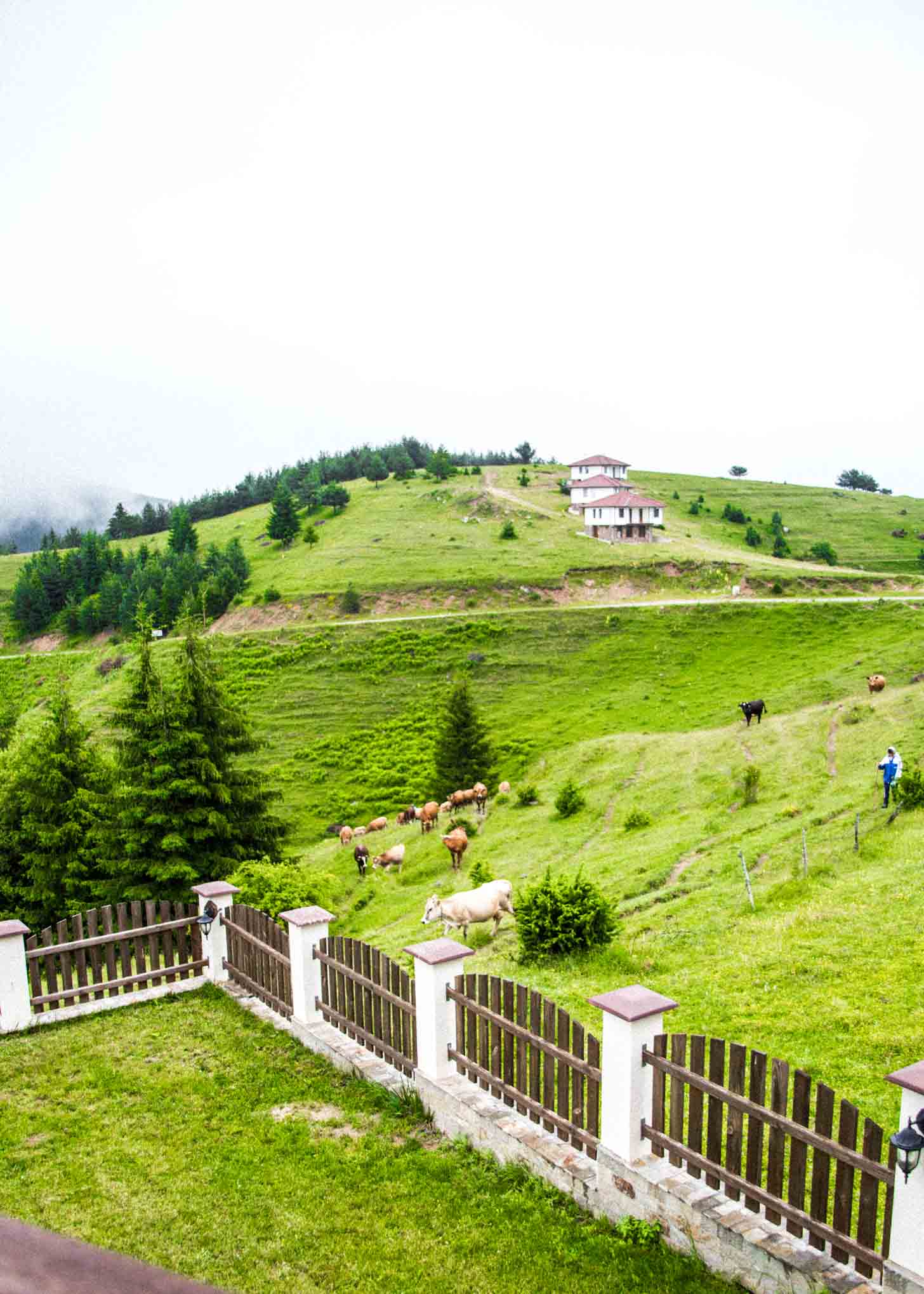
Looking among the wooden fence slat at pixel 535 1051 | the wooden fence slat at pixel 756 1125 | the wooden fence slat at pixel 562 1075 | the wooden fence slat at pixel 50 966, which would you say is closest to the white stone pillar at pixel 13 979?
the wooden fence slat at pixel 50 966

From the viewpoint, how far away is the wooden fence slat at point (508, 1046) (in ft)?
29.2

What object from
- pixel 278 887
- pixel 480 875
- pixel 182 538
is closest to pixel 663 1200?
pixel 278 887

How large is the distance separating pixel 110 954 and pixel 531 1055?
763cm

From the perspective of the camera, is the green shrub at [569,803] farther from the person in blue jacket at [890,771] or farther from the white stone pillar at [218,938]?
the white stone pillar at [218,938]

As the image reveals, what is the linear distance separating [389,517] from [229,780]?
81.3 m

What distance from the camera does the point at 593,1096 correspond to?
7.98 metres

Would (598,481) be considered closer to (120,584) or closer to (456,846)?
(120,584)

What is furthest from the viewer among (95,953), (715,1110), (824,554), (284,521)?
(284,521)

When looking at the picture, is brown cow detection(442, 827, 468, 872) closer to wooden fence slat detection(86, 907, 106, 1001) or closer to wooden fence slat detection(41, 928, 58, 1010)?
wooden fence slat detection(86, 907, 106, 1001)

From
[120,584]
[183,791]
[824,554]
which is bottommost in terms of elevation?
[183,791]

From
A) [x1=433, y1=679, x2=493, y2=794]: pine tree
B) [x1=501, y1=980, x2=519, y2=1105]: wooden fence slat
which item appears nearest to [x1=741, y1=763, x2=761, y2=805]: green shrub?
[x1=433, y1=679, x2=493, y2=794]: pine tree

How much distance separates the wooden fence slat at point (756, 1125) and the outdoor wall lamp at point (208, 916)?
9.12 m

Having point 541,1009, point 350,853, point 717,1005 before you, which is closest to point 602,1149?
point 541,1009

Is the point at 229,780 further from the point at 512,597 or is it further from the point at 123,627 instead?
the point at 123,627
